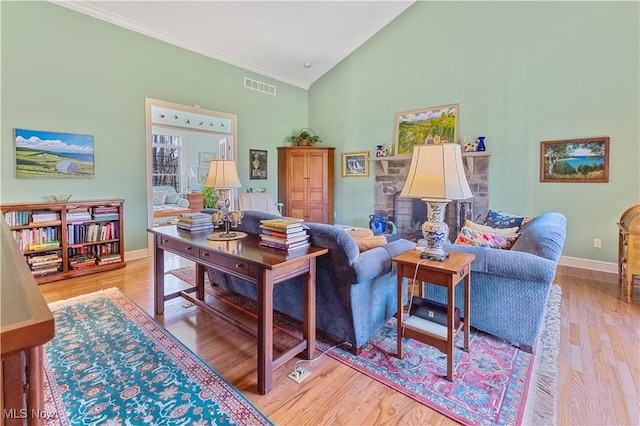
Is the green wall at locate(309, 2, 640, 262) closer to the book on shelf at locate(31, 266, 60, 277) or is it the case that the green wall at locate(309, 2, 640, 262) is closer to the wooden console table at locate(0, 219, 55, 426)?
the book on shelf at locate(31, 266, 60, 277)

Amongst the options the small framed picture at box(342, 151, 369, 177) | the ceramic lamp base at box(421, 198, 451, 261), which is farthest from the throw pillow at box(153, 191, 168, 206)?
the ceramic lamp base at box(421, 198, 451, 261)

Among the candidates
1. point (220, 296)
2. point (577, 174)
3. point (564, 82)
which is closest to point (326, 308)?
point (220, 296)

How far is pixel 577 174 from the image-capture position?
4.06 metres

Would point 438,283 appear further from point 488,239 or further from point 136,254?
point 136,254

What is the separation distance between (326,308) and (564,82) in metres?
4.41

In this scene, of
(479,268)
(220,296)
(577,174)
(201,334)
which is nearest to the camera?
(479,268)

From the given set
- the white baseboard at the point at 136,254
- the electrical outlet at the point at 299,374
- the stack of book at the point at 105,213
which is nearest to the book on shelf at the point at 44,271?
the stack of book at the point at 105,213

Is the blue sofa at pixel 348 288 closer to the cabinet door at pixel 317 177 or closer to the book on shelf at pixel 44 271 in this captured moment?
the book on shelf at pixel 44 271

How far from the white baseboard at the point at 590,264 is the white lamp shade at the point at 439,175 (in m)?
3.46

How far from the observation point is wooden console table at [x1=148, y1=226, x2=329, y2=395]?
5.71ft

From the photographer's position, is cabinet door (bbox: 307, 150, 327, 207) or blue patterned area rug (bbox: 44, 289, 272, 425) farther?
cabinet door (bbox: 307, 150, 327, 207)

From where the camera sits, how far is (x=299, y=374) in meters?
1.92

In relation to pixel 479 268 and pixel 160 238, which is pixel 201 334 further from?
pixel 479 268

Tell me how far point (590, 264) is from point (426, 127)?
302 centimetres
